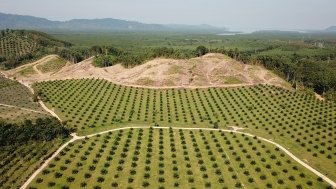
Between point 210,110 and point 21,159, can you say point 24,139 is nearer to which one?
point 21,159

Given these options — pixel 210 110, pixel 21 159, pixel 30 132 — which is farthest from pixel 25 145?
pixel 210 110

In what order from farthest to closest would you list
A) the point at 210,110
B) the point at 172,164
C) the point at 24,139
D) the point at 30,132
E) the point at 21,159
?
the point at 210,110 → the point at 30,132 → the point at 24,139 → the point at 21,159 → the point at 172,164

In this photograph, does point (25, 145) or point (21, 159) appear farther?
point (25, 145)

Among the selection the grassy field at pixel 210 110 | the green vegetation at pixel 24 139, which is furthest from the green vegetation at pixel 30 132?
the grassy field at pixel 210 110

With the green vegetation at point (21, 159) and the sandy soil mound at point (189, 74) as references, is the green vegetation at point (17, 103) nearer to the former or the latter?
the green vegetation at point (21, 159)

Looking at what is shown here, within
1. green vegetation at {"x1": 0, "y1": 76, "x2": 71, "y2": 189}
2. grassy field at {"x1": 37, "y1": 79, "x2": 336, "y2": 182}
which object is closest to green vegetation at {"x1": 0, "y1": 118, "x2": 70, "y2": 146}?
green vegetation at {"x1": 0, "y1": 76, "x2": 71, "y2": 189}

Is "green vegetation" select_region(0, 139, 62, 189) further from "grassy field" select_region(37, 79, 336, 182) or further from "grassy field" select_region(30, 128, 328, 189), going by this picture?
"grassy field" select_region(37, 79, 336, 182)
